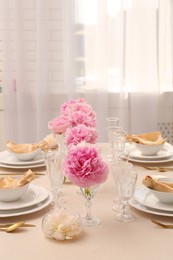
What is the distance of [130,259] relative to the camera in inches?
39.2

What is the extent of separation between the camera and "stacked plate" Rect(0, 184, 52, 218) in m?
1.27

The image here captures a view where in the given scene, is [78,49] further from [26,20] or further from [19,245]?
[19,245]

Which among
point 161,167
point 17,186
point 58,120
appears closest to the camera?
point 17,186

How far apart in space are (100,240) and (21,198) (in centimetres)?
36

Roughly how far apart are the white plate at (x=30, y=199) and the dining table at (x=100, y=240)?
28 mm

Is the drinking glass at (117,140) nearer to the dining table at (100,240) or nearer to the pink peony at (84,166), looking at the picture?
the dining table at (100,240)

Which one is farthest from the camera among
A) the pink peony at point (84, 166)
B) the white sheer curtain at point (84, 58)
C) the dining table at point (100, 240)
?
the white sheer curtain at point (84, 58)

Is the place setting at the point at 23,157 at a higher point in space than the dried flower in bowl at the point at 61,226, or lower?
higher

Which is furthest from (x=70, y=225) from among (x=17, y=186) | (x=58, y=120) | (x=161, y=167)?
(x=161, y=167)

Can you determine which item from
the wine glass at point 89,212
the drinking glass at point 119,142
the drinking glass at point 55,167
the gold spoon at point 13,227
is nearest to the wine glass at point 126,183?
the wine glass at point 89,212

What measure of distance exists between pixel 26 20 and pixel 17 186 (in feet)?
6.76

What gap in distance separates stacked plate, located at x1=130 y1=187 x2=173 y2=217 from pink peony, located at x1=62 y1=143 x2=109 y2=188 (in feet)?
0.66

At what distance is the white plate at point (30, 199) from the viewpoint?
1288mm

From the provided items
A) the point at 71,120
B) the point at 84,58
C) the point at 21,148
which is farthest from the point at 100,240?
the point at 84,58
